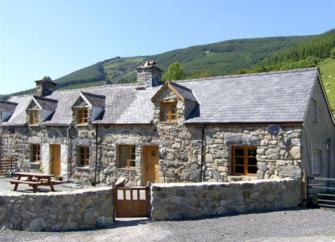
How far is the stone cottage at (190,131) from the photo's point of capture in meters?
16.0

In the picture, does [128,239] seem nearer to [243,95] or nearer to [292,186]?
[292,186]

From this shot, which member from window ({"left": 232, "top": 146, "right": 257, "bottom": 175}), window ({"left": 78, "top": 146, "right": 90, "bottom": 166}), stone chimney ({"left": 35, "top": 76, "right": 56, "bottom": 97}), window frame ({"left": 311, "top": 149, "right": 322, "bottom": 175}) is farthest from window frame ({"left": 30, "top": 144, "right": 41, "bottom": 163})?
window frame ({"left": 311, "top": 149, "right": 322, "bottom": 175})

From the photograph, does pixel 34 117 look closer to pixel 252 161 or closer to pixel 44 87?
pixel 44 87

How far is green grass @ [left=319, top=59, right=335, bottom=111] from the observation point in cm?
5656

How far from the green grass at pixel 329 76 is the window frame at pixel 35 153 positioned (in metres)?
39.2

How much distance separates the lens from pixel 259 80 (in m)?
18.7

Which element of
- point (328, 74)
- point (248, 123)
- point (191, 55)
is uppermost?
point (191, 55)

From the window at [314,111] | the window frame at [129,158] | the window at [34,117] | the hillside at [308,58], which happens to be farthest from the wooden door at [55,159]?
the hillside at [308,58]

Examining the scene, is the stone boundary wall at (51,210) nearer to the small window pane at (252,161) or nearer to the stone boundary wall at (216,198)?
the stone boundary wall at (216,198)

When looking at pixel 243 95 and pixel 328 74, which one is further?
pixel 328 74

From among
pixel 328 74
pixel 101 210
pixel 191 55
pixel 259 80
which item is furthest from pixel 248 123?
pixel 191 55

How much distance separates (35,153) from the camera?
2525cm

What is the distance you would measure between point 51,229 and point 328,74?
3049 inches

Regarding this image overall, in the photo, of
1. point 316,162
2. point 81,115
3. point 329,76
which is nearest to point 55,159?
point 81,115
